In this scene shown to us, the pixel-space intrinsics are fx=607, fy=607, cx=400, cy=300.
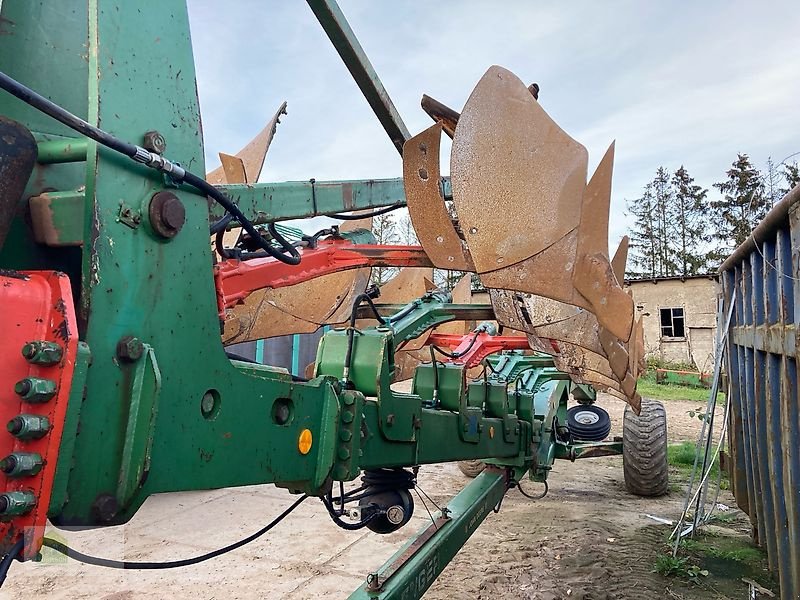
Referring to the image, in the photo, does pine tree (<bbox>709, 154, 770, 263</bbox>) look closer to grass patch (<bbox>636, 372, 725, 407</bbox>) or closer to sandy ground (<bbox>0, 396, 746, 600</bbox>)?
grass patch (<bbox>636, 372, 725, 407</bbox>)

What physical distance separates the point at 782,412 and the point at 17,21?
352 cm

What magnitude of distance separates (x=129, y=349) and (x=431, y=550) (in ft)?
5.62

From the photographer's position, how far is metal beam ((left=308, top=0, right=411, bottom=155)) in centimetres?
248

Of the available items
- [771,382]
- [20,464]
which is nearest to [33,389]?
[20,464]

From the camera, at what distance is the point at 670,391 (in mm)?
16391

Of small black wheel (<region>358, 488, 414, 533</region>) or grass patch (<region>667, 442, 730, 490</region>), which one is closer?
small black wheel (<region>358, 488, 414, 533</region>)

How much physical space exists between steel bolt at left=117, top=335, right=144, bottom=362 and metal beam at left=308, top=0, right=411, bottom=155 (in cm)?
175

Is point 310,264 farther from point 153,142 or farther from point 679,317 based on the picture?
point 679,317

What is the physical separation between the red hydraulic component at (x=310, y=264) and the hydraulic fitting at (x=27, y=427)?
63.4 inches

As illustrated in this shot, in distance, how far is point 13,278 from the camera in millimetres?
1112

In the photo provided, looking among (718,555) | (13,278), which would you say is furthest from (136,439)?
(718,555)

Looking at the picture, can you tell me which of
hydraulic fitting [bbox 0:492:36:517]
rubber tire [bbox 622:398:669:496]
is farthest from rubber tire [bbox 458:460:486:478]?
hydraulic fitting [bbox 0:492:36:517]

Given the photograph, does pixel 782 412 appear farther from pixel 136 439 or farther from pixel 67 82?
pixel 67 82

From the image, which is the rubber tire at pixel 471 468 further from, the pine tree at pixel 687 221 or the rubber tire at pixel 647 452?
the pine tree at pixel 687 221
